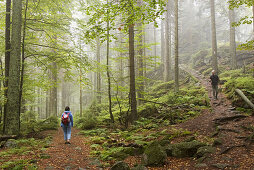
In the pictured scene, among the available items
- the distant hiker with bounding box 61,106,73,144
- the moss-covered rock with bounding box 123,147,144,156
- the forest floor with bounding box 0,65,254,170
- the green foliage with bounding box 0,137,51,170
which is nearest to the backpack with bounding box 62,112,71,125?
the distant hiker with bounding box 61,106,73,144

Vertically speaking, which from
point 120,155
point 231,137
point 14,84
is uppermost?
point 14,84

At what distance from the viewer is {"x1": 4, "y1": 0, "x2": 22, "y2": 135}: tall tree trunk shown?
23.8 feet

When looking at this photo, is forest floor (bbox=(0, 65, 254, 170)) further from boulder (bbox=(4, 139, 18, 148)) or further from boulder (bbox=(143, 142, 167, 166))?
boulder (bbox=(4, 139, 18, 148))

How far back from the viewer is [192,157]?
477 cm

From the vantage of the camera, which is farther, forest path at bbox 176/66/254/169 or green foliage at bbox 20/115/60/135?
green foliage at bbox 20/115/60/135

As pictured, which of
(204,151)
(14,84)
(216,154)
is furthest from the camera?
(14,84)

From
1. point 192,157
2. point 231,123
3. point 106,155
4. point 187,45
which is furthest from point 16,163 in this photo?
point 187,45

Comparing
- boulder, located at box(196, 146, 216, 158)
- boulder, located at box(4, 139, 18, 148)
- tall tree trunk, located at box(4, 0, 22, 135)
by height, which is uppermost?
tall tree trunk, located at box(4, 0, 22, 135)

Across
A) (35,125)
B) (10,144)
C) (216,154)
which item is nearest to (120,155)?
(216,154)

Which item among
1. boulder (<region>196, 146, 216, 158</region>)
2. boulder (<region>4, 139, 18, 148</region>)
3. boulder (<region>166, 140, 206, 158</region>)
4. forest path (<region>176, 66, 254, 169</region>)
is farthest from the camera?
boulder (<region>4, 139, 18, 148</region>)

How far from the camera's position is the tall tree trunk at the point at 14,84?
7.26 meters

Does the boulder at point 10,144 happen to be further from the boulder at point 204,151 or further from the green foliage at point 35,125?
the boulder at point 204,151

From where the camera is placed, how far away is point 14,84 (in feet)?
24.3

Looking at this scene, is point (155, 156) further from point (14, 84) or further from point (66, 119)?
point (14, 84)
